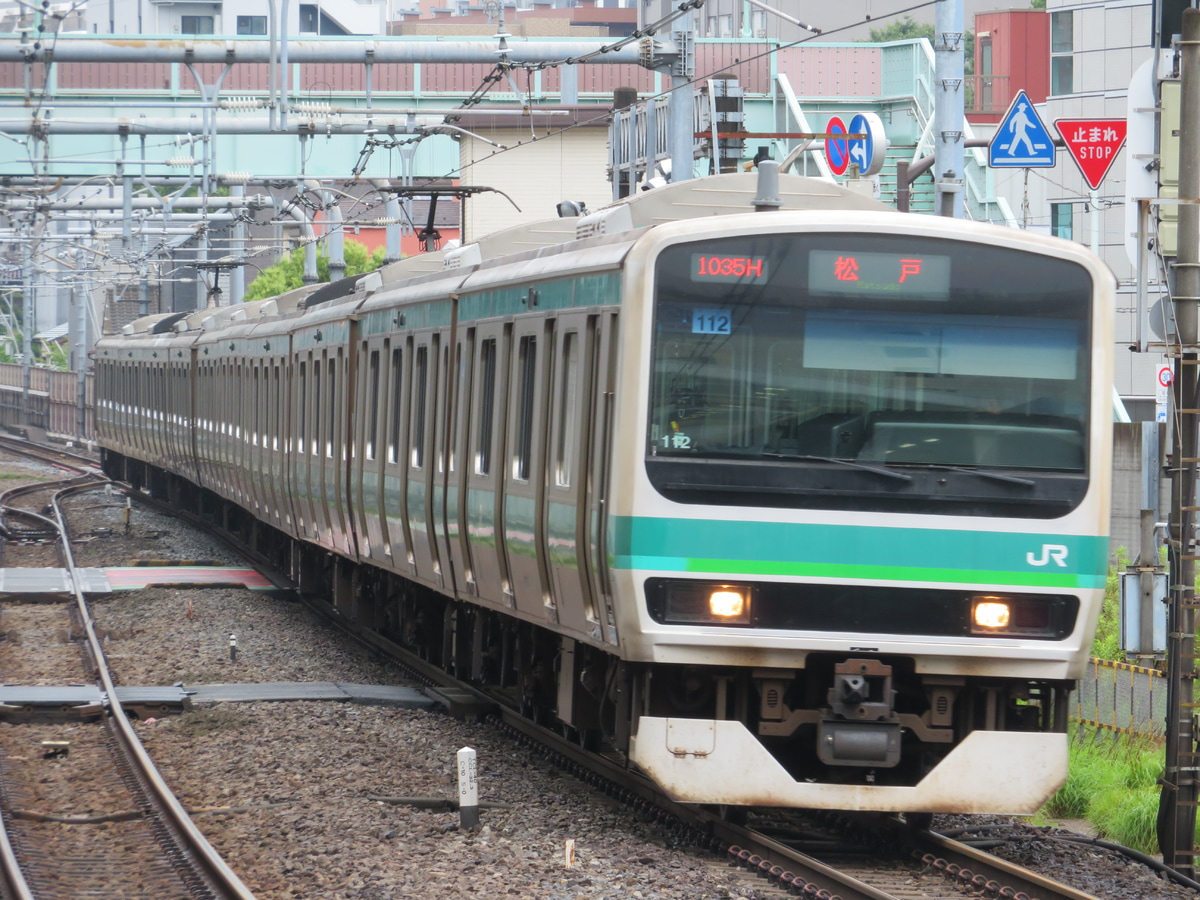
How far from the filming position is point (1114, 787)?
10742 mm

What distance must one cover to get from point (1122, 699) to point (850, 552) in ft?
17.1

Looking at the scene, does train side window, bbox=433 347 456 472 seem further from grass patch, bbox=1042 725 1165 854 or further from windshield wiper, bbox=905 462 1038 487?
windshield wiper, bbox=905 462 1038 487

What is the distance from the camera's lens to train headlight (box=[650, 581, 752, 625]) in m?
8.07

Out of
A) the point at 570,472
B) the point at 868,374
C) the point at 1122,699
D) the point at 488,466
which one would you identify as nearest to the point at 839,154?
the point at 1122,699

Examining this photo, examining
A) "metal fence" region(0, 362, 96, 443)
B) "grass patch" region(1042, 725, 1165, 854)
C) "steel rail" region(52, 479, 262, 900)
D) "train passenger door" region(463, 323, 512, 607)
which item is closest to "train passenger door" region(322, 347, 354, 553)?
"steel rail" region(52, 479, 262, 900)

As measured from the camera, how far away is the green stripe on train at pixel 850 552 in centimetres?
805

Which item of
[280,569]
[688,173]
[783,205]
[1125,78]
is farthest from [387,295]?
[1125,78]

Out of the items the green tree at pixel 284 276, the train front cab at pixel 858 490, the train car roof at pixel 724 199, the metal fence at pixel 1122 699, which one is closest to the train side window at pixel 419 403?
the train car roof at pixel 724 199

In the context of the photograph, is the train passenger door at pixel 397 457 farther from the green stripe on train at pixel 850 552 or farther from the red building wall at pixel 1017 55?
the red building wall at pixel 1017 55

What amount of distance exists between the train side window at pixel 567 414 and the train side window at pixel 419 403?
3179 millimetres

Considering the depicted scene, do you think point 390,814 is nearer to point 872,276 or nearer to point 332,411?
point 872,276

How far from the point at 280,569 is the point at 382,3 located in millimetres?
65695

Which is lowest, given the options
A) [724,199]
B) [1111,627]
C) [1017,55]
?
[1111,627]

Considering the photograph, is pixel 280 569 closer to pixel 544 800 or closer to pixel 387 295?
pixel 387 295
